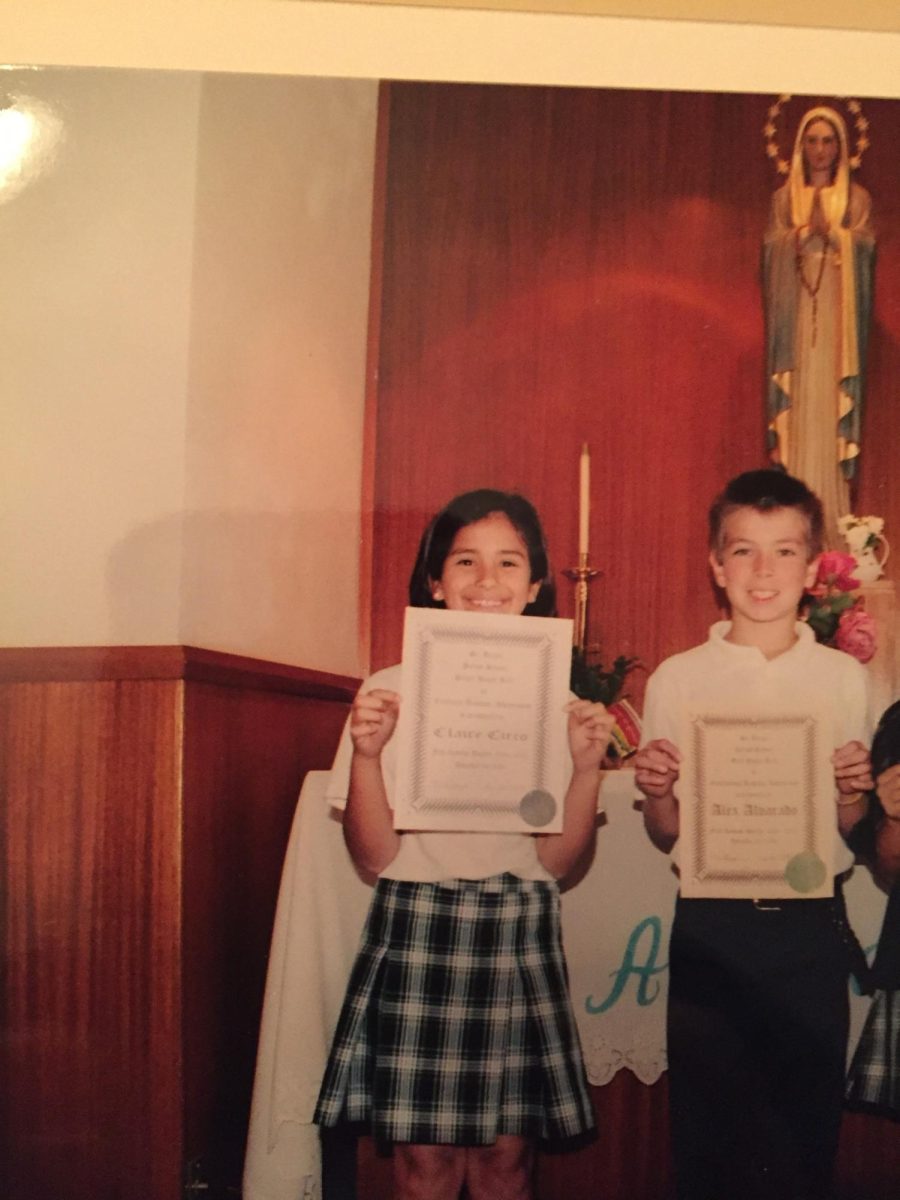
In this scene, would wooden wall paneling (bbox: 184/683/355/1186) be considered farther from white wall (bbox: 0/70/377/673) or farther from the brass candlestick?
the brass candlestick

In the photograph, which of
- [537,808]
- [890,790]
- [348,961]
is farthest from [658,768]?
[348,961]

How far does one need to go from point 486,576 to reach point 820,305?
48cm

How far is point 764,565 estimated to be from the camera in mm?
1075

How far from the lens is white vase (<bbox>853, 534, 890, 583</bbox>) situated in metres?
1.08

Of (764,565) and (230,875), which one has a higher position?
(764,565)

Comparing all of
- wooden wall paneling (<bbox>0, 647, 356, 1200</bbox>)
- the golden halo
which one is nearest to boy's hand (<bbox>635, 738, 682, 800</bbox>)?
wooden wall paneling (<bbox>0, 647, 356, 1200</bbox>)

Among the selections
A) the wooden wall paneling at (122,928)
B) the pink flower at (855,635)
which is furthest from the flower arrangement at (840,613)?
the wooden wall paneling at (122,928)

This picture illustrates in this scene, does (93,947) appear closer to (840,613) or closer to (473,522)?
(473,522)

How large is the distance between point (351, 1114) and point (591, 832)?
35cm

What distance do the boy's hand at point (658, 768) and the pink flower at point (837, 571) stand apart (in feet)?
0.74

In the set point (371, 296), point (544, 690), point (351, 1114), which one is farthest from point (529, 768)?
point (371, 296)

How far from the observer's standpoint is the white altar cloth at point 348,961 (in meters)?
0.99

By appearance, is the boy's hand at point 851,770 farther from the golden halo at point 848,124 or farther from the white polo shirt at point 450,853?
the golden halo at point 848,124

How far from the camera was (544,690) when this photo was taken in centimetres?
101
